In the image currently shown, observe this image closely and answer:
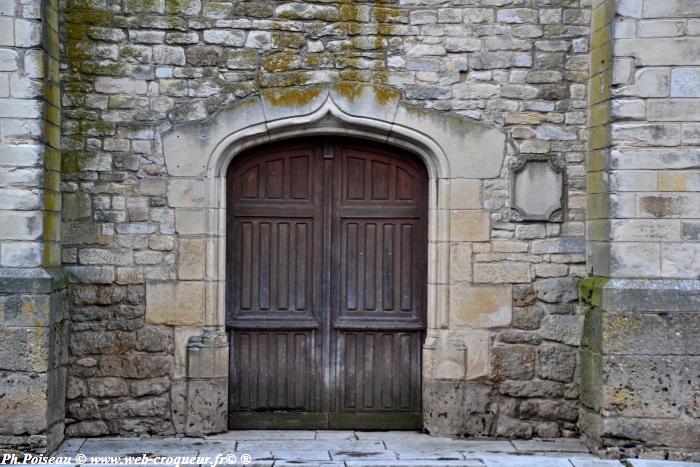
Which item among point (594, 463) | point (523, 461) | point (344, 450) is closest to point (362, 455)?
point (344, 450)

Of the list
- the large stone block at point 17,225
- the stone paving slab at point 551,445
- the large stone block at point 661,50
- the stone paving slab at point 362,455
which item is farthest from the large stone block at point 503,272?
the large stone block at point 17,225

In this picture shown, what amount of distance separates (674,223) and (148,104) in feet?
12.3

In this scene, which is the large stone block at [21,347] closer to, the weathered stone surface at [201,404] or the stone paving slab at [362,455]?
the weathered stone surface at [201,404]

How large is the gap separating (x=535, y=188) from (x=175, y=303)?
2.73 metres

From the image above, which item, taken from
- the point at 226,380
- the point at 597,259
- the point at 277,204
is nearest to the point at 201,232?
the point at 277,204

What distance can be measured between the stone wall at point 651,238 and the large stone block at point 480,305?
72 cm

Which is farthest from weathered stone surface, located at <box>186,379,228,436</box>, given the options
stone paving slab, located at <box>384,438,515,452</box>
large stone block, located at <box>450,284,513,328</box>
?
large stone block, located at <box>450,284,513,328</box>

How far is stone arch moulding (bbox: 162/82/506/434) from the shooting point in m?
6.45

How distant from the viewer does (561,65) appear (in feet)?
21.5

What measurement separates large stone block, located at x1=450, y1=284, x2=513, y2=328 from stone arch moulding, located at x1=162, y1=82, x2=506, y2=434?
0.08 meters

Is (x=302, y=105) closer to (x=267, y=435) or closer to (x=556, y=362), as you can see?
(x=267, y=435)

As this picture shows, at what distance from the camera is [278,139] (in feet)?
21.6

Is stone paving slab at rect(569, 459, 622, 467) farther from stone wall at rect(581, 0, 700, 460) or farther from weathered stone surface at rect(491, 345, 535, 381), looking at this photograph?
weathered stone surface at rect(491, 345, 535, 381)

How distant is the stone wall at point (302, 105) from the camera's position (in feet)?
21.1
